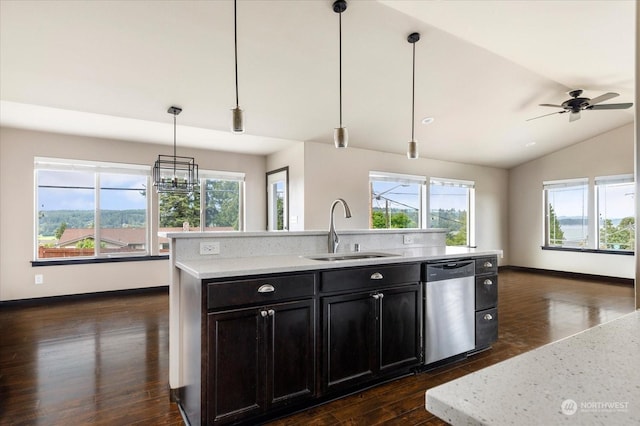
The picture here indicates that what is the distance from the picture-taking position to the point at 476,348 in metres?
3.00

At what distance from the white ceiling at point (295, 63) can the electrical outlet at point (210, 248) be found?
190 cm

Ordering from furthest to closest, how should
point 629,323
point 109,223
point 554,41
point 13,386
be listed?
point 109,223 → point 554,41 → point 13,386 → point 629,323

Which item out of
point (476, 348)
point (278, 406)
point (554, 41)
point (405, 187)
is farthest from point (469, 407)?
point (405, 187)

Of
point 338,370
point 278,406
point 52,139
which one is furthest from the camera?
point 52,139

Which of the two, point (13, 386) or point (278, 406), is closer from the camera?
point (278, 406)

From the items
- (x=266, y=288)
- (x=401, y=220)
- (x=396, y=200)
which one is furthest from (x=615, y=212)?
(x=266, y=288)

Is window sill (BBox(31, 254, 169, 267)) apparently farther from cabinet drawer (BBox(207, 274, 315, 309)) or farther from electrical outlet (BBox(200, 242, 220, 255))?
cabinet drawer (BBox(207, 274, 315, 309))

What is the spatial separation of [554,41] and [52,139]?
6457 millimetres

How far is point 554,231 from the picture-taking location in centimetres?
753

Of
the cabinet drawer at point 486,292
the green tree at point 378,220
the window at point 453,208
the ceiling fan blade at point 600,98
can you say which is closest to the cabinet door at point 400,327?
the cabinet drawer at point 486,292

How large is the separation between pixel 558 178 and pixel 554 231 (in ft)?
3.78

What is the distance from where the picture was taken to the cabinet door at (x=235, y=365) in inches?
70.7

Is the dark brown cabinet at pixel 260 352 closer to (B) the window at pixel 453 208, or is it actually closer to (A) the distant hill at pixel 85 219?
(A) the distant hill at pixel 85 219

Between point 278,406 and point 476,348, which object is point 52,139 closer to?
point 278,406
